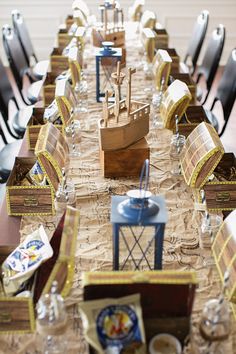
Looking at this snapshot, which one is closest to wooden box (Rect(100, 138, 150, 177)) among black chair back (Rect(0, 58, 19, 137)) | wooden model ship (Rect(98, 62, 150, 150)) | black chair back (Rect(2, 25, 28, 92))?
wooden model ship (Rect(98, 62, 150, 150))

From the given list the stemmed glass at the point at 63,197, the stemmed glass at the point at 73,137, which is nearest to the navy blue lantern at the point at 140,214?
the stemmed glass at the point at 63,197

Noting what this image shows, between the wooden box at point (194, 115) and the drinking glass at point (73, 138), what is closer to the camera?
the drinking glass at point (73, 138)

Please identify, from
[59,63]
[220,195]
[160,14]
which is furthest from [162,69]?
[160,14]

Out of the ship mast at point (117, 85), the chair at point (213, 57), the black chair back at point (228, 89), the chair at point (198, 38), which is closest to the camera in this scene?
the ship mast at point (117, 85)

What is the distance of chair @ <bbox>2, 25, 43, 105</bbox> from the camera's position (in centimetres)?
359

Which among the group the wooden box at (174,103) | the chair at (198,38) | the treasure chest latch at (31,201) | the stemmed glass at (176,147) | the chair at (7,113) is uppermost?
the chair at (198,38)

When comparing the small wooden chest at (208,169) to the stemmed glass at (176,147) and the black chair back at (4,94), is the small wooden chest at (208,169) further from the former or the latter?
the black chair back at (4,94)

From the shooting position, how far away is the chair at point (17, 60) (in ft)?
11.8

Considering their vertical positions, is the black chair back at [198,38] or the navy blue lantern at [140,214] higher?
the black chair back at [198,38]

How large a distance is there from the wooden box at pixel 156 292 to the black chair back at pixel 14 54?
2.79 metres

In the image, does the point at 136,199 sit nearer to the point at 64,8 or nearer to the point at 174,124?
the point at 174,124

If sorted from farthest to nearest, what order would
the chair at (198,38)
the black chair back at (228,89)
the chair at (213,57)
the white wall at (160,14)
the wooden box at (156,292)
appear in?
the white wall at (160,14) → the chair at (198,38) → the chair at (213,57) → the black chair back at (228,89) → the wooden box at (156,292)

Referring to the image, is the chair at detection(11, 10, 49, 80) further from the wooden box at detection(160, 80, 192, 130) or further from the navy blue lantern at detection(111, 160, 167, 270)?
the navy blue lantern at detection(111, 160, 167, 270)

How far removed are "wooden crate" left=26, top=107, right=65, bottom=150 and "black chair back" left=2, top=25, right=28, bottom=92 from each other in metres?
1.42
